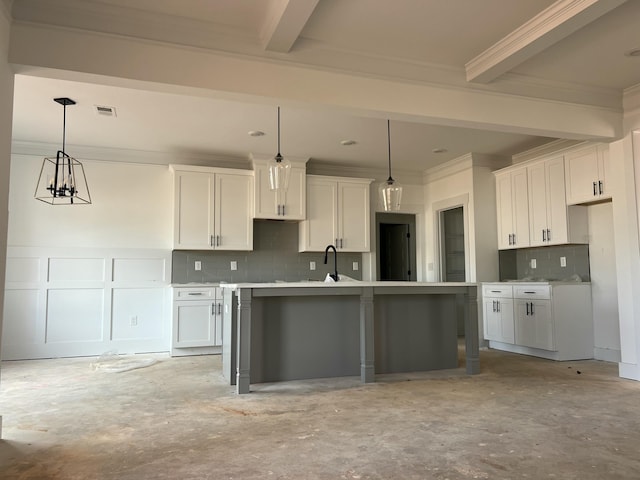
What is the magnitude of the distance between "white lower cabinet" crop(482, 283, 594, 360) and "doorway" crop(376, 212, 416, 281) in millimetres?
2252

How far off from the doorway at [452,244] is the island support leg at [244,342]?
416 cm

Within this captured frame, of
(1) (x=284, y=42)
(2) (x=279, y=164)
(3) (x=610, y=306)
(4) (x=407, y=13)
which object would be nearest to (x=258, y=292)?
(2) (x=279, y=164)

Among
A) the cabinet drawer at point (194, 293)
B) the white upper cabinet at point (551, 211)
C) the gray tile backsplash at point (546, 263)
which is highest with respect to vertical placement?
the white upper cabinet at point (551, 211)

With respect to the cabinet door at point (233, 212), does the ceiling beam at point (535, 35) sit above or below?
above

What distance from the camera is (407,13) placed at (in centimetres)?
301

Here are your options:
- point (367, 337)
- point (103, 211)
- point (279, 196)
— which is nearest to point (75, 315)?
point (103, 211)

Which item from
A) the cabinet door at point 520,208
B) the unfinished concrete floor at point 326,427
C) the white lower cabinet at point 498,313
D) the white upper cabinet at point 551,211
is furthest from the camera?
the cabinet door at point 520,208

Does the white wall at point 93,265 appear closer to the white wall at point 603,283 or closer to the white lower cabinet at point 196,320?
the white lower cabinet at point 196,320

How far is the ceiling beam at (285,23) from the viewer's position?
2.72 metres

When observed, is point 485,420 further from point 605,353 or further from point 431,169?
point 431,169

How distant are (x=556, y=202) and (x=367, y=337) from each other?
2.97 m

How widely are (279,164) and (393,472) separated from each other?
2482 millimetres

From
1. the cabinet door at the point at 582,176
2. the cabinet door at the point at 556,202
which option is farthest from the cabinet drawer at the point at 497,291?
the cabinet door at the point at 582,176

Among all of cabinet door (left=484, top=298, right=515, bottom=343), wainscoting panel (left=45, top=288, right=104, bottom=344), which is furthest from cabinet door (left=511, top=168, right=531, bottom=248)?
wainscoting panel (left=45, top=288, right=104, bottom=344)
